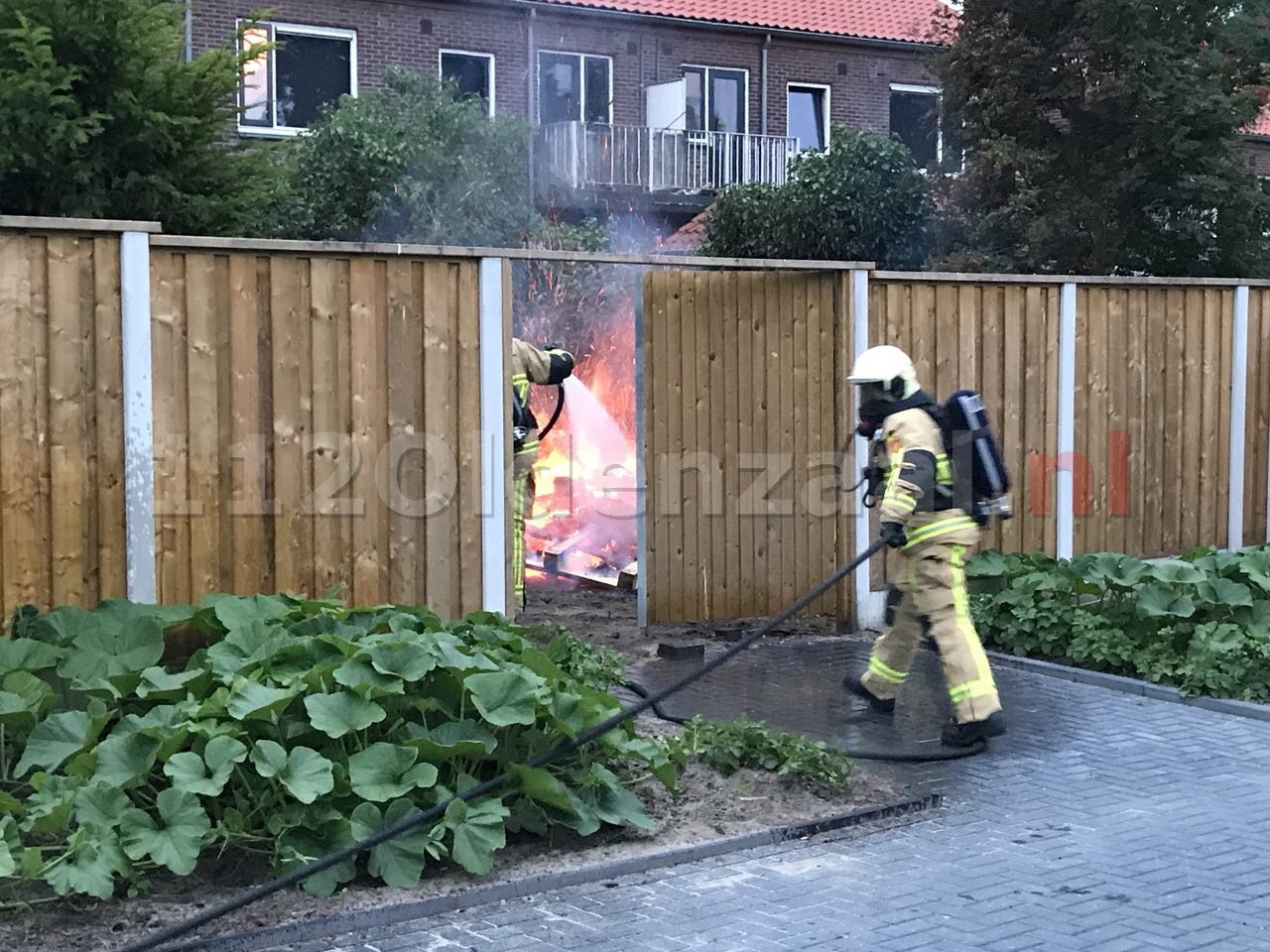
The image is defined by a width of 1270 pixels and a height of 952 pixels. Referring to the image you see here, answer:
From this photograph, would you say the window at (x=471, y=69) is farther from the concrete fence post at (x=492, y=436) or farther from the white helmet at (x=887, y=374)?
the white helmet at (x=887, y=374)

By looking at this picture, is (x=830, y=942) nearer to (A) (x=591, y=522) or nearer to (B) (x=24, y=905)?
(B) (x=24, y=905)

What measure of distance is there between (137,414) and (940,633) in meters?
3.99

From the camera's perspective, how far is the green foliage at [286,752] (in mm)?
5160

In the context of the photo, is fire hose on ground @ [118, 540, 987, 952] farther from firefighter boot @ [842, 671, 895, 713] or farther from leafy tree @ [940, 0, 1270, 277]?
leafy tree @ [940, 0, 1270, 277]

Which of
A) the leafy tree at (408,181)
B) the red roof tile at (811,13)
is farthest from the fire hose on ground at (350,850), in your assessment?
the red roof tile at (811,13)

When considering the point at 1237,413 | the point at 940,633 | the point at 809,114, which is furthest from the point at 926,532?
the point at 809,114

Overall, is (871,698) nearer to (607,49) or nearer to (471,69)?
(471,69)

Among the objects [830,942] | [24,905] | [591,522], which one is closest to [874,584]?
[591,522]

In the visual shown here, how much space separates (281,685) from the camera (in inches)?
227

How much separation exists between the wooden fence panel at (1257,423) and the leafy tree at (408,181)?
798cm

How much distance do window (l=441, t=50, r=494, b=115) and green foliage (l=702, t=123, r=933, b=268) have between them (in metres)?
6.27

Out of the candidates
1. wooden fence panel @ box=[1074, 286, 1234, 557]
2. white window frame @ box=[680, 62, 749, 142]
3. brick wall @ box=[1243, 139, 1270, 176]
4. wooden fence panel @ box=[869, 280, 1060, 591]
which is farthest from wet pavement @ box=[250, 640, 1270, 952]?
brick wall @ box=[1243, 139, 1270, 176]

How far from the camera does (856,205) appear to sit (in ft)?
62.3

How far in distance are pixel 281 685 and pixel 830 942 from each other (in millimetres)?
2209
